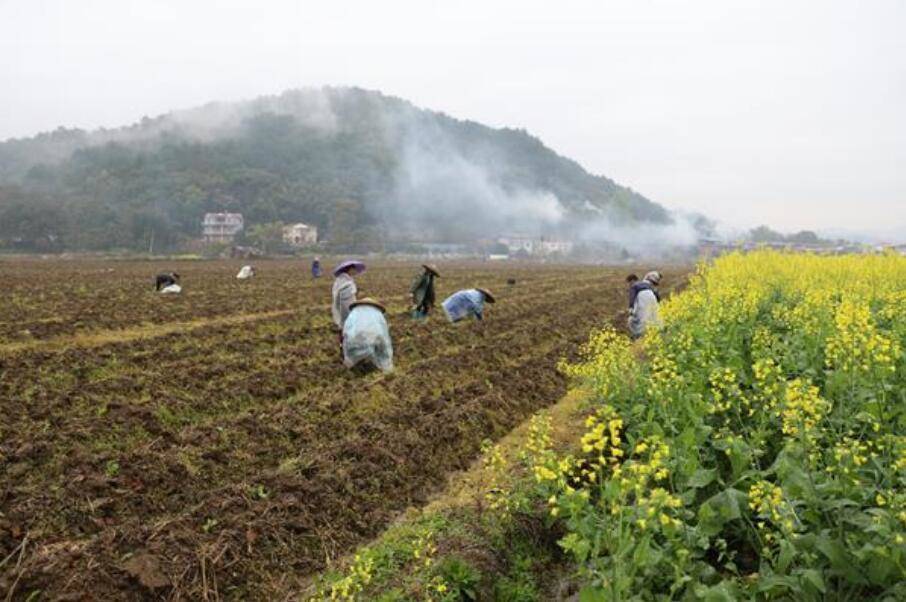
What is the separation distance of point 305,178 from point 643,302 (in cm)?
10702

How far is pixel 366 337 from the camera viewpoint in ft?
32.1

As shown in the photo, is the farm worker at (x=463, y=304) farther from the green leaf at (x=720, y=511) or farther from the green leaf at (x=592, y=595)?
the green leaf at (x=592, y=595)

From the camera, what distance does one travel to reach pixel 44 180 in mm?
103688

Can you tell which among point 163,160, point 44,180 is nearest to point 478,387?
point 163,160

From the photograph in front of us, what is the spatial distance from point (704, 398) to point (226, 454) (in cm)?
447

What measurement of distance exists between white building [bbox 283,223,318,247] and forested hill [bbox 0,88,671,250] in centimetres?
324

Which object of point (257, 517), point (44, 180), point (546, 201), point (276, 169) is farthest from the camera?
point (546, 201)

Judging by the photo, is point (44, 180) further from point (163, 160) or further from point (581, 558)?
point (581, 558)

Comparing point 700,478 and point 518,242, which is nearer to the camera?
point 700,478

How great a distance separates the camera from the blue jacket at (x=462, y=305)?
15430 mm

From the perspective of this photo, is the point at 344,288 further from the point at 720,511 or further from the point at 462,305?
the point at 720,511

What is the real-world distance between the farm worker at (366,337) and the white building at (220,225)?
7651 centimetres

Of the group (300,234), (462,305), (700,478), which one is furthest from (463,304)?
(300,234)

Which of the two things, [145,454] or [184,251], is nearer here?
[145,454]
